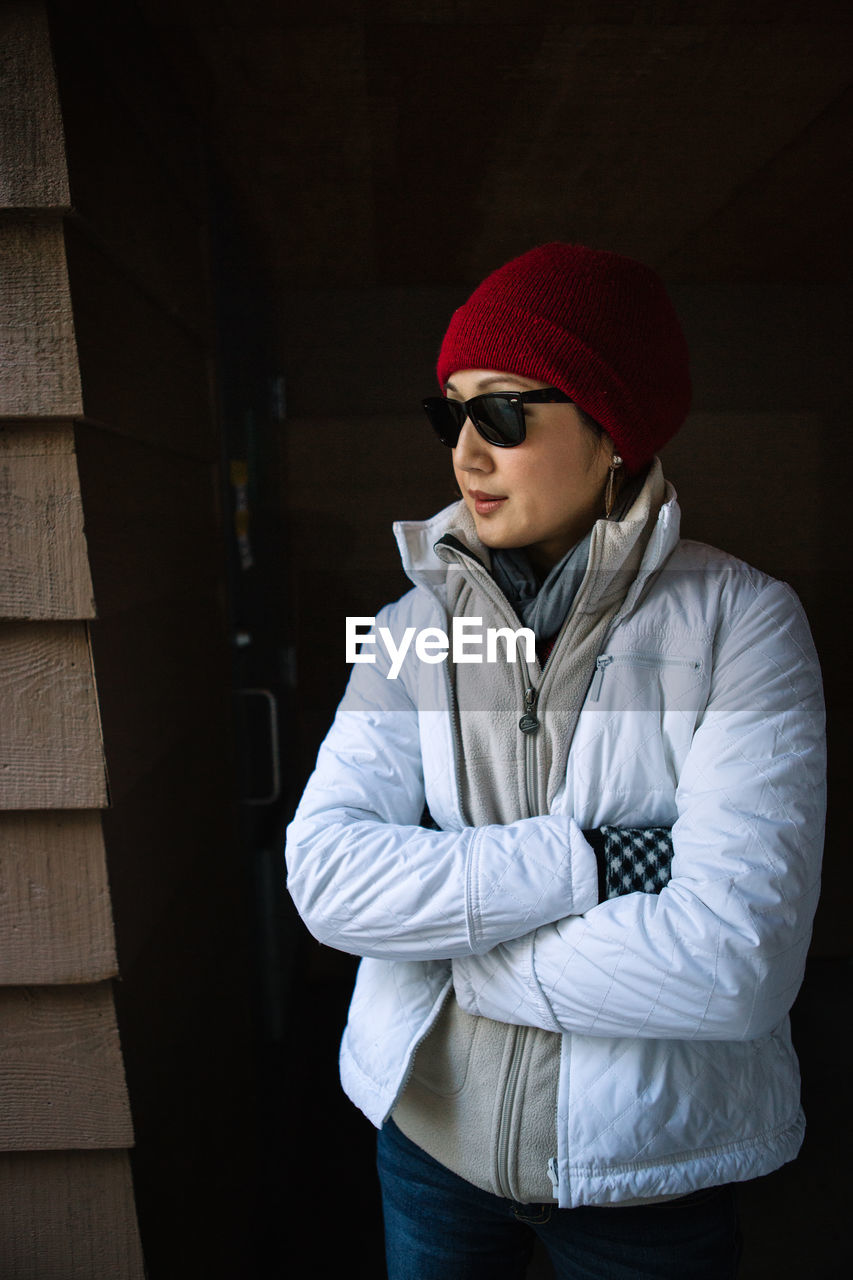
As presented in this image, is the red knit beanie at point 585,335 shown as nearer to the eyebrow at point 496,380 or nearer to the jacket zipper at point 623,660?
the eyebrow at point 496,380

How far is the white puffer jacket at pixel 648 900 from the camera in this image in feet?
2.83

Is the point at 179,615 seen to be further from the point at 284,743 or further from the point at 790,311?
the point at 790,311

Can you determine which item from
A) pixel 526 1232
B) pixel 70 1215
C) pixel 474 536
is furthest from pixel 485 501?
pixel 70 1215

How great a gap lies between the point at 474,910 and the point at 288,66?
128 centimetres

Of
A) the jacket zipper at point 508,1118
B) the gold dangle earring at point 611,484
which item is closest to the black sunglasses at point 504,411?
the gold dangle earring at point 611,484

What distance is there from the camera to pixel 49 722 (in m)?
1.14

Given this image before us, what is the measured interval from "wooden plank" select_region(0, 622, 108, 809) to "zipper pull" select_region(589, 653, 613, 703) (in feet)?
2.24

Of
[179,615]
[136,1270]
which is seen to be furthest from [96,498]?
[136,1270]

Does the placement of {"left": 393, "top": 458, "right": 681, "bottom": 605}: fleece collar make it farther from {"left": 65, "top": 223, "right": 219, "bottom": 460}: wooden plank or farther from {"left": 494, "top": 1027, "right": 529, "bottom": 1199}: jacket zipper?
{"left": 494, "top": 1027, "right": 529, "bottom": 1199}: jacket zipper

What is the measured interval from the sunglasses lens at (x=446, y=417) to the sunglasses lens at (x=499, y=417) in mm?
49

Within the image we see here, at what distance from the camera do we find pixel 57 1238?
1.27 m

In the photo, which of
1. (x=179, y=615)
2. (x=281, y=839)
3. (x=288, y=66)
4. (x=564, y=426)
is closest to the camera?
(x=564, y=426)

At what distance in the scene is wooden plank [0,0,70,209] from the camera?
1009mm

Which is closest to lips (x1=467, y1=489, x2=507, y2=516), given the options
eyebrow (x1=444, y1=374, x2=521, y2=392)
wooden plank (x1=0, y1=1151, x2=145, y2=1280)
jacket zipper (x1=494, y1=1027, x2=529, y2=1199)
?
eyebrow (x1=444, y1=374, x2=521, y2=392)
